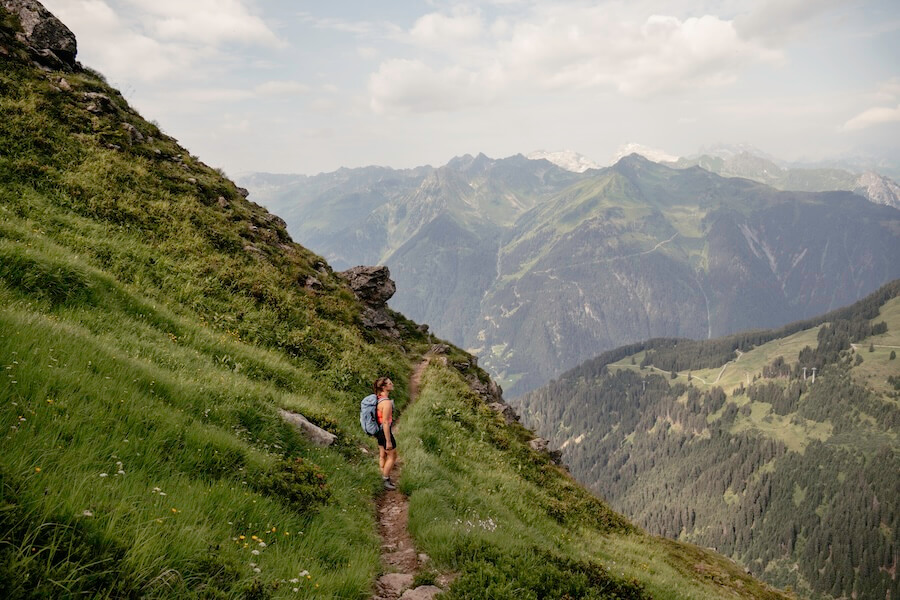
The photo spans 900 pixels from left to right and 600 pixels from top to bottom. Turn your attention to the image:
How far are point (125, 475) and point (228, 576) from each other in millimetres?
2021

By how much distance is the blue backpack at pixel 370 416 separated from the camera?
13.9 meters

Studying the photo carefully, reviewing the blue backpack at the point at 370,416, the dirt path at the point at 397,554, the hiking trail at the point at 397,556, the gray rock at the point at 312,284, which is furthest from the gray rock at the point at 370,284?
the hiking trail at the point at 397,556

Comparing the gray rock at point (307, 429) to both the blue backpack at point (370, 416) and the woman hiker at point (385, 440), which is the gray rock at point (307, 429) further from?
the woman hiker at point (385, 440)

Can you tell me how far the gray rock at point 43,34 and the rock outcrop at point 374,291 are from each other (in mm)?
23333

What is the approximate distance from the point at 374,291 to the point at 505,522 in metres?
27.8

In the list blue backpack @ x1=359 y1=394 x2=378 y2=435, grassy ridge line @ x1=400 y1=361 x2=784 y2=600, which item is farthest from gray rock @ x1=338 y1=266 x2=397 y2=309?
blue backpack @ x1=359 y1=394 x2=378 y2=435

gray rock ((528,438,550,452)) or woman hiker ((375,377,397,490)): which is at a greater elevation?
woman hiker ((375,377,397,490))

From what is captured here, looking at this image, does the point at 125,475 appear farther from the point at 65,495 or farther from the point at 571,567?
the point at 571,567

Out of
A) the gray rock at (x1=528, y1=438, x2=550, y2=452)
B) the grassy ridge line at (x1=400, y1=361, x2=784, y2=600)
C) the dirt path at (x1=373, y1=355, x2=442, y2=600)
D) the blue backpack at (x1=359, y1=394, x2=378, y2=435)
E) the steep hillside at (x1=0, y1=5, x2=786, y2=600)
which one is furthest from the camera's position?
the gray rock at (x1=528, y1=438, x2=550, y2=452)

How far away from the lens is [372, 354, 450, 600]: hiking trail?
312 inches

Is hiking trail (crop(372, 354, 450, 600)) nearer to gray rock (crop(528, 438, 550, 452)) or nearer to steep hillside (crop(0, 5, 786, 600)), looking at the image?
steep hillside (crop(0, 5, 786, 600))

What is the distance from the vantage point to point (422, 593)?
25.7ft

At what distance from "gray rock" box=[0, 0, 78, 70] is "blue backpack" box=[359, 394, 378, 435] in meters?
33.5

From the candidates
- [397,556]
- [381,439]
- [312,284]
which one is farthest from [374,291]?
[397,556]
